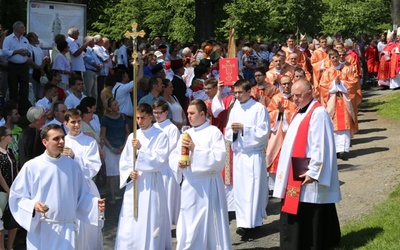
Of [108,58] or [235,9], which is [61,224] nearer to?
[108,58]

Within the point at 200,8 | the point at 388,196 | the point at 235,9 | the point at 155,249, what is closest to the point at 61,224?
the point at 155,249

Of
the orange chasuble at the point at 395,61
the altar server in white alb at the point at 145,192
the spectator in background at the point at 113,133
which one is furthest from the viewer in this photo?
the orange chasuble at the point at 395,61

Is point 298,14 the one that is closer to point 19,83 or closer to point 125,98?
point 19,83

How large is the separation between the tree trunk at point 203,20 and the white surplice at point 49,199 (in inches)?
936

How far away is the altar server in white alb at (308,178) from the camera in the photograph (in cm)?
913

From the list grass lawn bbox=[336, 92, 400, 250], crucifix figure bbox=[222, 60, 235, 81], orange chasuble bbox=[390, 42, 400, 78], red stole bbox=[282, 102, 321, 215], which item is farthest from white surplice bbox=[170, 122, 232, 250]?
orange chasuble bbox=[390, 42, 400, 78]

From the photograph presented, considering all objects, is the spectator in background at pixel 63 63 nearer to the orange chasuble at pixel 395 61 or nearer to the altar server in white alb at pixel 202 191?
the altar server in white alb at pixel 202 191

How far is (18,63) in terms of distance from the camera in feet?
51.7

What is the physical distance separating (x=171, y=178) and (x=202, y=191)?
1.03 meters

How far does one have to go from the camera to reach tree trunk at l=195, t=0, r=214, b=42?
31922 millimetres

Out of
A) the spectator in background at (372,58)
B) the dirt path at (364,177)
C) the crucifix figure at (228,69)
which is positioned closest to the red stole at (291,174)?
the dirt path at (364,177)

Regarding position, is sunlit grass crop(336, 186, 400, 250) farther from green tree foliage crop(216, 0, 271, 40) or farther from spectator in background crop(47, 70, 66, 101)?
green tree foliage crop(216, 0, 271, 40)

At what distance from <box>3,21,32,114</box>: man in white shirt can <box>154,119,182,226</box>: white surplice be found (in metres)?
5.93

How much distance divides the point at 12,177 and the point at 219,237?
2.75 m
